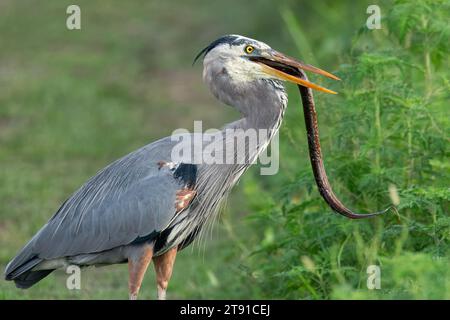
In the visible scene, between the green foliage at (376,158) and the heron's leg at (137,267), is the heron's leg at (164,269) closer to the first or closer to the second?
the heron's leg at (137,267)

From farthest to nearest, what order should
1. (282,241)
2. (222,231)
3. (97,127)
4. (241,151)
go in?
(97,127) < (222,231) < (282,241) < (241,151)

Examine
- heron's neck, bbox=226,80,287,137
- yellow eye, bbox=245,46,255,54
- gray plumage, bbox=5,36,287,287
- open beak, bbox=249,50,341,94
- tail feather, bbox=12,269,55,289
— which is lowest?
tail feather, bbox=12,269,55,289

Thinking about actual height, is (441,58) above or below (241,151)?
above

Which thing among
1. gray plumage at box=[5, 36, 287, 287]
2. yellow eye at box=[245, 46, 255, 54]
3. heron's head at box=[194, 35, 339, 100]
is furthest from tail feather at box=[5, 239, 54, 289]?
yellow eye at box=[245, 46, 255, 54]

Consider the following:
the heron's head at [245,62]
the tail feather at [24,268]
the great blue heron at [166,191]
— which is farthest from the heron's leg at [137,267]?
the heron's head at [245,62]

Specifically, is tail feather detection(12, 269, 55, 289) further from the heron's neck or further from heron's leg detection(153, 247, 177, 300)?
the heron's neck

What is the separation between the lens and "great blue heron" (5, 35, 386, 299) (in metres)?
6.26

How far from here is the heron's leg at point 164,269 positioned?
6496mm

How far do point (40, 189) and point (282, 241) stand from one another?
4.32m

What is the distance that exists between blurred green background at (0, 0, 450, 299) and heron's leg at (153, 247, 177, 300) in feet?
2.31

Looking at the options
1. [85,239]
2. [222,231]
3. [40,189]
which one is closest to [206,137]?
[85,239]

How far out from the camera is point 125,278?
8688 mm
